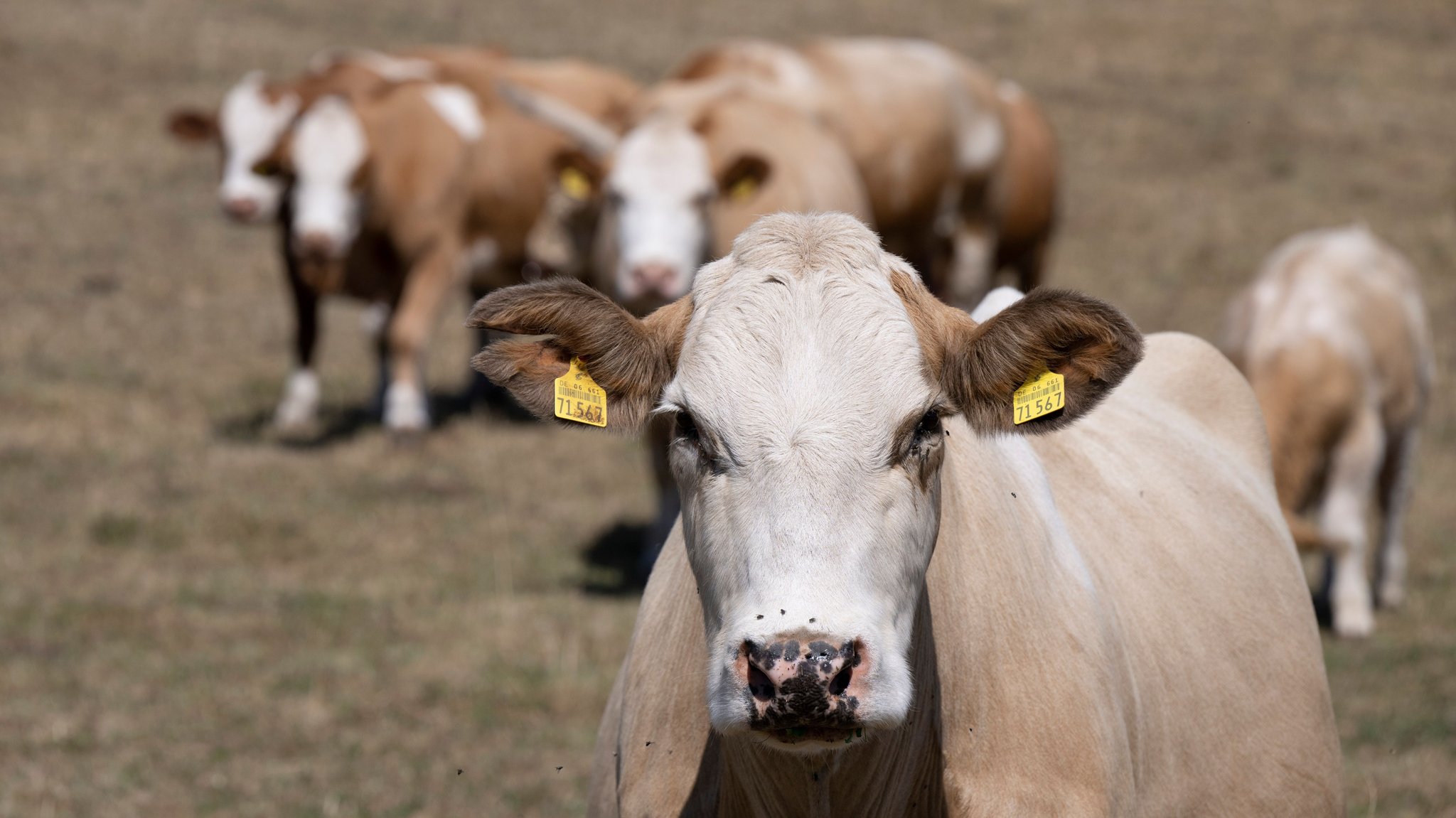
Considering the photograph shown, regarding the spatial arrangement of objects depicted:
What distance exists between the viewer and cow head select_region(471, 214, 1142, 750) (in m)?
2.47

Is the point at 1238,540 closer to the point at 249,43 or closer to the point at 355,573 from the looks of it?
the point at 355,573

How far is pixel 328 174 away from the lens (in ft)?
36.1

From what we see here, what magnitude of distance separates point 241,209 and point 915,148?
4.47 metres

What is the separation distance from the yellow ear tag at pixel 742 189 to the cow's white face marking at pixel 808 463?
6000 millimetres

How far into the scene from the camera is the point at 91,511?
28.4ft

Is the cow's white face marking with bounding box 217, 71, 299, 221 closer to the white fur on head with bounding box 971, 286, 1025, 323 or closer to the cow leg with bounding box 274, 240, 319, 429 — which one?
the cow leg with bounding box 274, 240, 319, 429

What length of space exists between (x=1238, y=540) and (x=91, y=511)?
6.40 metres

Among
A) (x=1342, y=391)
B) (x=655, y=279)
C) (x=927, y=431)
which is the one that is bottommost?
(x=1342, y=391)

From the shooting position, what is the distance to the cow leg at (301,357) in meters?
11.3

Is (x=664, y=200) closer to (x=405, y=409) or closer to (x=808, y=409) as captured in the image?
(x=405, y=409)

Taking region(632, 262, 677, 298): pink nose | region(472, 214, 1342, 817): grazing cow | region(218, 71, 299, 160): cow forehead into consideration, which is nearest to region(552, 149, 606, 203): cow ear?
region(218, 71, 299, 160): cow forehead

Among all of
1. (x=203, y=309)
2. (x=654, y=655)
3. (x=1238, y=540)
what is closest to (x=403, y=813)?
(x=654, y=655)

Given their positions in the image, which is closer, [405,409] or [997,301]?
[997,301]

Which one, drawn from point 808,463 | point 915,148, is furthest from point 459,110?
point 808,463
